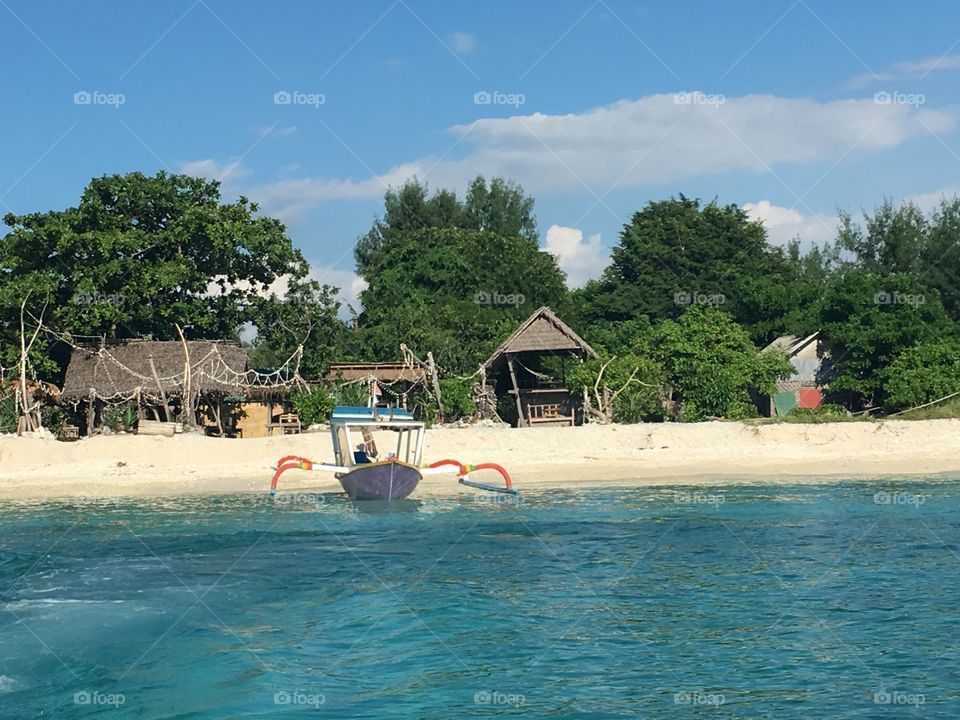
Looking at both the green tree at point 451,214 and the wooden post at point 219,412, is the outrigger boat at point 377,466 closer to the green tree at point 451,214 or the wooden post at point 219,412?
the wooden post at point 219,412

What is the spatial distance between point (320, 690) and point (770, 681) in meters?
4.72

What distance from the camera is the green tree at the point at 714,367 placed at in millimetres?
34625

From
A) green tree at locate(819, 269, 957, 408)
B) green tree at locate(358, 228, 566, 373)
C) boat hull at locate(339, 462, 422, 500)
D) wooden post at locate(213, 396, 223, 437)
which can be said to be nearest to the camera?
boat hull at locate(339, 462, 422, 500)

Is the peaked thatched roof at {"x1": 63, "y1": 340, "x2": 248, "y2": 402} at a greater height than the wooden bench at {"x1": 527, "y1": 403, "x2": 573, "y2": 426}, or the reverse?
the peaked thatched roof at {"x1": 63, "y1": 340, "x2": 248, "y2": 402}

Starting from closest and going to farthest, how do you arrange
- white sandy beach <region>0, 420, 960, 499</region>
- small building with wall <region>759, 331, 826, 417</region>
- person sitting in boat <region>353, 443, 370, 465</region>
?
1. person sitting in boat <region>353, 443, 370, 465</region>
2. white sandy beach <region>0, 420, 960, 499</region>
3. small building with wall <region>759, 331, 826, 417</region>

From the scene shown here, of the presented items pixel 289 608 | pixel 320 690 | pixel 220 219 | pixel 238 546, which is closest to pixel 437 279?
pixel 220 219

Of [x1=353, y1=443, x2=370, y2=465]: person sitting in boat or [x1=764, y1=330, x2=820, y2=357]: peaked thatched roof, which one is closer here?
[x1=353, y1=443, x2=370, y2=465]: person sitting in boat

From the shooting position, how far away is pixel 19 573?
18000 millimetres

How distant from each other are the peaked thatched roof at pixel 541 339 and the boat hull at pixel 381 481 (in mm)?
12528

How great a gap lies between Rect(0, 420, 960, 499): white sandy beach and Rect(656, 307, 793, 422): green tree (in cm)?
254

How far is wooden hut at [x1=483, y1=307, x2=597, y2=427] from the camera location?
121ft

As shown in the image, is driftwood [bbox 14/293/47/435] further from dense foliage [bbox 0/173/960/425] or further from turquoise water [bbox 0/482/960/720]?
turquoise water [bbox 0/482/960/720]

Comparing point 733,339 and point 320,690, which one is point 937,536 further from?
point 733,339

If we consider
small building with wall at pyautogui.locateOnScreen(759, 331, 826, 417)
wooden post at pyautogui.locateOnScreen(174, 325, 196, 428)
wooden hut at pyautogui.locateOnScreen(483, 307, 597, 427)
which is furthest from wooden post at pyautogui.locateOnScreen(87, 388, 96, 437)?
small building with wall at pyautogui.locateOnScreen(759, 331, 826, 417)
